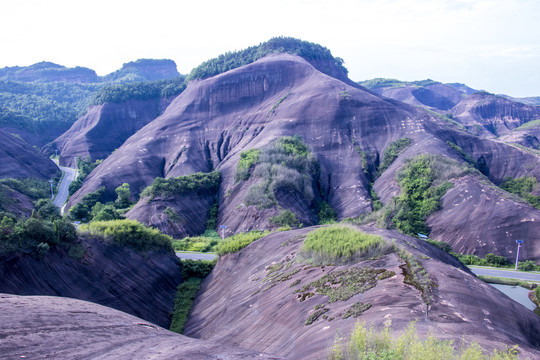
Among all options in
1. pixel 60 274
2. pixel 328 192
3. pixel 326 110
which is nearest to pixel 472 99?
pixel 326 110

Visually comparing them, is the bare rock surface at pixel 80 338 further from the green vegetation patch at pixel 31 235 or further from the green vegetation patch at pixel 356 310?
the green vegetation patch at pixel 31 235

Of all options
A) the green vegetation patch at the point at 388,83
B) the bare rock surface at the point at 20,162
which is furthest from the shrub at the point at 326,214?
the green vegetation patch at the point at 388,83

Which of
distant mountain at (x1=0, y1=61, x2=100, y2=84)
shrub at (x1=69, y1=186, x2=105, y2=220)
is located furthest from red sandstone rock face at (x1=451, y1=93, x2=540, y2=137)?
distant mountain at (x1=0, y1=61, x2=100, y2=84)

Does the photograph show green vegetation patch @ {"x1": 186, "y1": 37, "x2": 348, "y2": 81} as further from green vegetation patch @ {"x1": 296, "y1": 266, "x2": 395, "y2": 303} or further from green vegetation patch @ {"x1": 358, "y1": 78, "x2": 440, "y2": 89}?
green vegetation patch @ {"x1": 296, "y1": 266, "x2": 395, "y2": 303}

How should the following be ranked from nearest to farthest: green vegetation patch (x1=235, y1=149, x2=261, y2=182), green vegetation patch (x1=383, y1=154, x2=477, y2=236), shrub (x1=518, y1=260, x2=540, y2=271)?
shrub (x1=518, y1=260, x2=540, y2=271) < green vegetation patch (x1=383, y1=154, x2=477, y2=236) < green vegetation patch (x1=235, y1=149, x2=261, y2=182)

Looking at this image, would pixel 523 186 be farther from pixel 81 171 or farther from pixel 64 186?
pixel 64 186

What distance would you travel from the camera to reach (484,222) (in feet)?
121

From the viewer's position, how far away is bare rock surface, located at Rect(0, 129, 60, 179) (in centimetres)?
5959

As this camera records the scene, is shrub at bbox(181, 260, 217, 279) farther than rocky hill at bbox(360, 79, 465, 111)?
No

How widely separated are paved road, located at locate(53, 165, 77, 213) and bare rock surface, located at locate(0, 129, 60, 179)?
2.28m

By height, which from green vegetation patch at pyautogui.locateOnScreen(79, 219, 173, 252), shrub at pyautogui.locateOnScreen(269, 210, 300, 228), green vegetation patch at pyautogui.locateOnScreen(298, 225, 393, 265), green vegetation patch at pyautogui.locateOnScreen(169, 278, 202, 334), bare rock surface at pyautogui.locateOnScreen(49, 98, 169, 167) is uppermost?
bare rock surface at pyautogui.locateOnScreen(49, 98, 169, 167)

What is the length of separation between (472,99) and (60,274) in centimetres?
14400

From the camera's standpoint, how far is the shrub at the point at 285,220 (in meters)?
37.5

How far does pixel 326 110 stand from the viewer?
5981 cm
